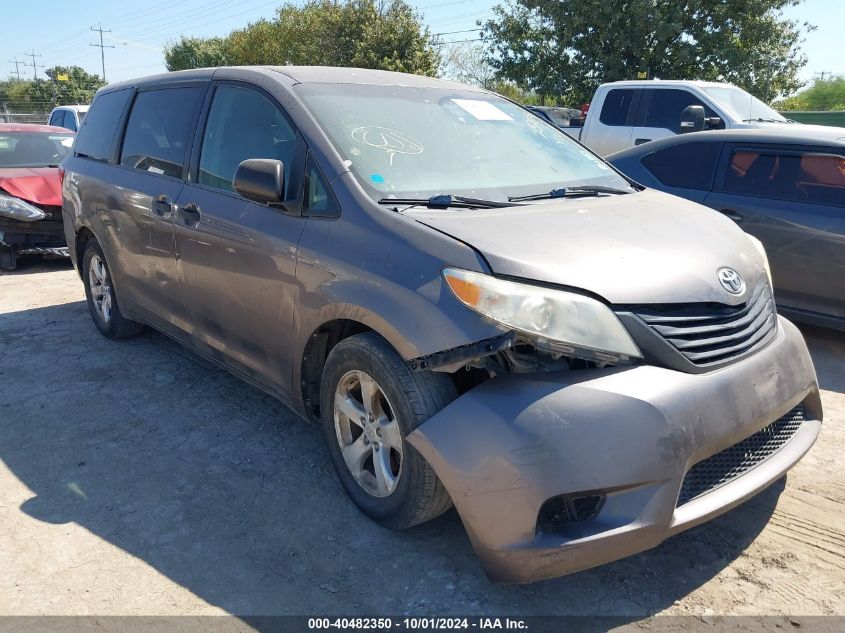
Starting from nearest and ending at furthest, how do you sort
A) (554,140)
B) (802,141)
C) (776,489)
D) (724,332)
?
(724,332) < (776,489) < (554,140) < (802,141)

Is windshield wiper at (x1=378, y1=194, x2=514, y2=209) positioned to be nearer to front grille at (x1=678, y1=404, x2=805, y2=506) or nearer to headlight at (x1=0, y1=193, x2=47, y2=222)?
front grille at (x1=678, y1=404, x2=805, y2=506)

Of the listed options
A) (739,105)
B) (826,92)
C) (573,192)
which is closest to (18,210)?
(573,192)

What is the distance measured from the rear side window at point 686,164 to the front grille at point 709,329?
324 cm

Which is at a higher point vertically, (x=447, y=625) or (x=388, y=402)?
(x=388, y=402)

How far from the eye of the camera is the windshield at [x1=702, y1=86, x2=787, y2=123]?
9164 millimetres

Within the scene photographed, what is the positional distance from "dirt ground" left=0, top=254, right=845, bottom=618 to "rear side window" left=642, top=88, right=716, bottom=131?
635 centimetres

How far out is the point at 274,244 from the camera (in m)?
3.17

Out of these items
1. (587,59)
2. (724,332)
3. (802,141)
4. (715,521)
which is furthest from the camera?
(587,59)

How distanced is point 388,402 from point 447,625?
792 millimetres

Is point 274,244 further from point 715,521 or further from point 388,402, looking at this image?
point 715,521

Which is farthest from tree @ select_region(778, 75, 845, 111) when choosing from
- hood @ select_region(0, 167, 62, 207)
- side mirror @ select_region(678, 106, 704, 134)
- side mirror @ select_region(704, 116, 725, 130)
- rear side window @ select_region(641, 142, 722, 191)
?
hood @ select_region(0, 167, 62, 207)

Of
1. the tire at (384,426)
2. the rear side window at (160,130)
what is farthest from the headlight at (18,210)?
the tire at (384,426)

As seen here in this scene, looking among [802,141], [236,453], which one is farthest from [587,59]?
[236,453]

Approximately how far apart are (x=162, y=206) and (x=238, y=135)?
71 cm
